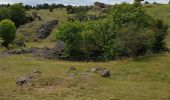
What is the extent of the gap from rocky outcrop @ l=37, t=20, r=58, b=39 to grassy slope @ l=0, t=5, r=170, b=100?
61076 millimetres

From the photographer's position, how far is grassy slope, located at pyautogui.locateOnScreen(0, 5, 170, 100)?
38709mm

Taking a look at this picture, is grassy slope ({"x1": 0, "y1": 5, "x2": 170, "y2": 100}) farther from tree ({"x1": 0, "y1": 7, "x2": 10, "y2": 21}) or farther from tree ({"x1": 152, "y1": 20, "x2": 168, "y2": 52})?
tree ({"x1": 0, "y1": 7, "x2": 10, "y2": 21})

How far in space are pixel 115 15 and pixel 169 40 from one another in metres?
20.5

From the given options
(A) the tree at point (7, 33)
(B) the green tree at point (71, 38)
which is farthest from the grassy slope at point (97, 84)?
(A) the tree at point (7, 33)

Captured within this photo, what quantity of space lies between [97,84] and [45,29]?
275ft

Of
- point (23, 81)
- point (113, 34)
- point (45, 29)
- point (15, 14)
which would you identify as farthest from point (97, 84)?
point (15, 14)

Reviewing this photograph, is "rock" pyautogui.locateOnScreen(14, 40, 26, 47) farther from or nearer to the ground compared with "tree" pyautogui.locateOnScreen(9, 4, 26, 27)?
nearer to the ground

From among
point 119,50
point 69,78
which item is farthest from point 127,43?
point 69,78

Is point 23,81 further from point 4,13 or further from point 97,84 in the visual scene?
point 4,13

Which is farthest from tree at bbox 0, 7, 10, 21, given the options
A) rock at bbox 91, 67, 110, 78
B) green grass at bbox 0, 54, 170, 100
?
rock at bbox 91, 67, 110, 78

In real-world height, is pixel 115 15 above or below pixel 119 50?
above

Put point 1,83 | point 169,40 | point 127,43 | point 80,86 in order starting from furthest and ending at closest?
point 169,40
point 127,43
point 1,83
point 80,86

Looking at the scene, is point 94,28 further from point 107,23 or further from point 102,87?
point 102,87

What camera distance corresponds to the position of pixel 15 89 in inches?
1630
